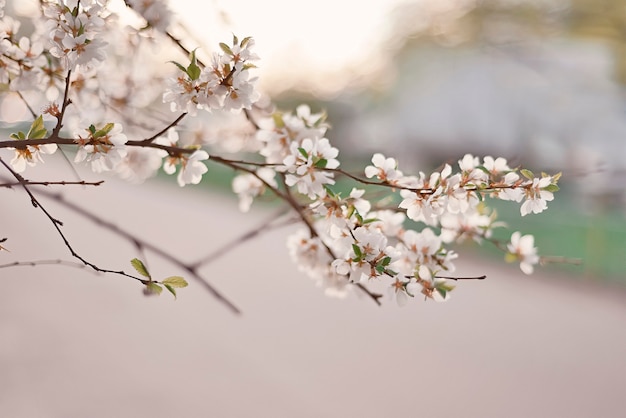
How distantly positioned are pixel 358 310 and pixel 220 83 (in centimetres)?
250

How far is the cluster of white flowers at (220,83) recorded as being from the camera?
2.03 feet

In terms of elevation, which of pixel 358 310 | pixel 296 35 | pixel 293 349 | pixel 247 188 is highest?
pixel 296 35

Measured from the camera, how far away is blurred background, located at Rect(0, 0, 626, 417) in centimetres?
196

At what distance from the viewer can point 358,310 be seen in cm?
305

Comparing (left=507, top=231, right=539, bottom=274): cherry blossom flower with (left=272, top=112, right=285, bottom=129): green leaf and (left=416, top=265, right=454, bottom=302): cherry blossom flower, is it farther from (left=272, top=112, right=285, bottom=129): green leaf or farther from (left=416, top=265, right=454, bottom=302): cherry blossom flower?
(left=272, top=112, right=285, bottom=129): green leaf

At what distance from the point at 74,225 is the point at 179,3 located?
166 inches

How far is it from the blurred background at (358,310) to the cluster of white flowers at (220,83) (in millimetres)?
28

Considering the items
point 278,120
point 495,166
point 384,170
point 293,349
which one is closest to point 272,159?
point 278,120

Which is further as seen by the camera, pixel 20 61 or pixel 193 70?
pixel 20 61

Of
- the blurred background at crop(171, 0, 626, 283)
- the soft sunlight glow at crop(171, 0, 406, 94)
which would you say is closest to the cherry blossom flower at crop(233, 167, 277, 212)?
the soft sunlight glow at crop(171, 0, 406, 94)

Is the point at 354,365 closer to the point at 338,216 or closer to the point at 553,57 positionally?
the point at 338,216

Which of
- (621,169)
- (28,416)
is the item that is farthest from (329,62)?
(28,416)

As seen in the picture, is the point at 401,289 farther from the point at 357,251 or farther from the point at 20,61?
the point at 20,61

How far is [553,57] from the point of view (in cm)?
691
